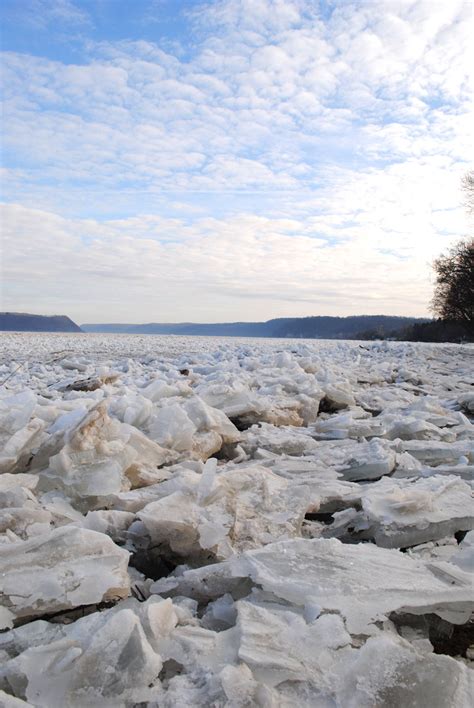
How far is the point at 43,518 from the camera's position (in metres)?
1.60

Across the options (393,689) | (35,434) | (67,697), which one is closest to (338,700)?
(393,689)

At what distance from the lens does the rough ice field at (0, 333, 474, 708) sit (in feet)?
3.17

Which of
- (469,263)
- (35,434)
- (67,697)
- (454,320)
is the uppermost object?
(469,263)

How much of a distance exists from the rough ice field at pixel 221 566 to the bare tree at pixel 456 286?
2192cm

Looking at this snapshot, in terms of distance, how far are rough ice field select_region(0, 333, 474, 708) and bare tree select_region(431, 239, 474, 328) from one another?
71.9 feet

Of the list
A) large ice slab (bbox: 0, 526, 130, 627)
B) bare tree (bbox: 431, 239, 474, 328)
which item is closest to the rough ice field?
large ice slab (bbox: 0, 526, 130, 627)

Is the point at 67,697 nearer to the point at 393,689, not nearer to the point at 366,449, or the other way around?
the point at 393,689

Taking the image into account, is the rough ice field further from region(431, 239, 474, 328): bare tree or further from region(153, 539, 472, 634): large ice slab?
region(431, 239, 474, 328): bare tree

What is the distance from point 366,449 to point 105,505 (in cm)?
147

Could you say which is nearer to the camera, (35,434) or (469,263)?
(35,434)

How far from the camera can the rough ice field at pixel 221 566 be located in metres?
0.97

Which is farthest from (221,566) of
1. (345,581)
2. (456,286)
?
(456,286)

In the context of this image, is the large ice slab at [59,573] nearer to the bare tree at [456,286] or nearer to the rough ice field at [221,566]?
the rough ice field at [221,566]

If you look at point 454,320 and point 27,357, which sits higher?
point 454,320
